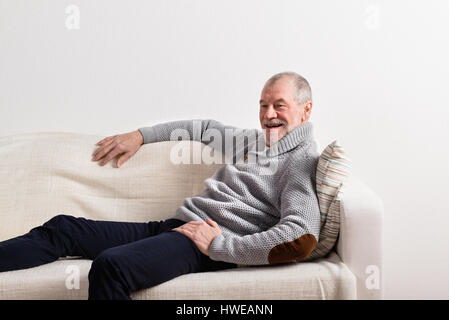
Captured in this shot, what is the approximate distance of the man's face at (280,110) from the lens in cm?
192

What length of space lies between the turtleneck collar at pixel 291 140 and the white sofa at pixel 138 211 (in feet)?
0.75

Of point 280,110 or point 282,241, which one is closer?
point 282,241

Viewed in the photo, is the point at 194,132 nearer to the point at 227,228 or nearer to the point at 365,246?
the point at 227,228

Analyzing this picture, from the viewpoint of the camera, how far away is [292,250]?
1.62m

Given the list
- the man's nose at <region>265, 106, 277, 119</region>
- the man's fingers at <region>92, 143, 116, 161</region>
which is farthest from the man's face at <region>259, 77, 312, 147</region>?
the man's fingers at <region>92, 143, 116, 161</region>

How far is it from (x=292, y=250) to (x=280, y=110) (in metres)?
0.55

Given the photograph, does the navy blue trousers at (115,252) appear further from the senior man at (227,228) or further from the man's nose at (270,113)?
the man's nose at (270,113)

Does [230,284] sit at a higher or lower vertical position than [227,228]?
lower

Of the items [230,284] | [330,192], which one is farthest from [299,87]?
[230,284]

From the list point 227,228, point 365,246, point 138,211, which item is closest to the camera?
point 365,246

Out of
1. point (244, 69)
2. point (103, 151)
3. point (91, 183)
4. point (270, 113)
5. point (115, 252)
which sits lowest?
point (115, 252)

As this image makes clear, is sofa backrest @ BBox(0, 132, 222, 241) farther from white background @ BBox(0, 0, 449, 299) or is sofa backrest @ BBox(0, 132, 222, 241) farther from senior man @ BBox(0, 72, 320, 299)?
white background @ BBox(0, 0, 449, 299)

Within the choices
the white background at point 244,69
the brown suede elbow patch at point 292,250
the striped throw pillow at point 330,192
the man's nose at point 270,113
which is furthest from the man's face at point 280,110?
the white background at point 244,69

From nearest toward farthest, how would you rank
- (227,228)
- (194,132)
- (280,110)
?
(227,228) → (280,110) → (194,132)
